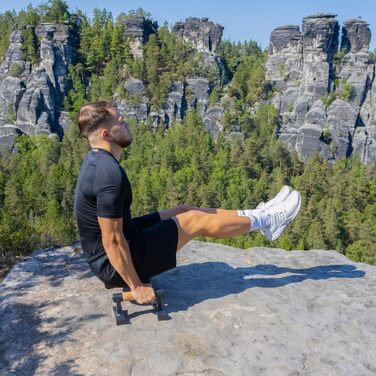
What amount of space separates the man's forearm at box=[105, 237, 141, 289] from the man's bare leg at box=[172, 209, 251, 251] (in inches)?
18.7

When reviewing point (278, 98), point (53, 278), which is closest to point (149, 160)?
point (278, 98)

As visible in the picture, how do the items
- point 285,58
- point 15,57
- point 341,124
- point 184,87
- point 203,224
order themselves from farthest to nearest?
point 285,58
point 184,87
point 15,57
point 341,124
point 203,224

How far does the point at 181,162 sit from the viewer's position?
1973 inches

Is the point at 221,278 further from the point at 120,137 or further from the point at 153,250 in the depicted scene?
the point at 120,137

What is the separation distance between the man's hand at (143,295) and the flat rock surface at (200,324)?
0.43 ft

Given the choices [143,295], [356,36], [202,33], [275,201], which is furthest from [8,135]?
[143,295]

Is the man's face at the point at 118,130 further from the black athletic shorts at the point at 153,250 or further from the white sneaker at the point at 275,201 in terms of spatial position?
the white sneaker at the point at 275,201

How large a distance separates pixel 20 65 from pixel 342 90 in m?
46.5

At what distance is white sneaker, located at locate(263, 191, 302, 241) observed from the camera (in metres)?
3.60

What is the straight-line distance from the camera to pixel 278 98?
209 feet

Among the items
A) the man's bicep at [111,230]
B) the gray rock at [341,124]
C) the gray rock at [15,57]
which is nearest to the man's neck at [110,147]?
the man's bicep at [111,230]

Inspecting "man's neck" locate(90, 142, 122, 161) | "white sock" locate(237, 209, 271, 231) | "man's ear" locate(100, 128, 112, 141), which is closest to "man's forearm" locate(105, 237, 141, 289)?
"man's neck" locate(90, 142, 122, 161)

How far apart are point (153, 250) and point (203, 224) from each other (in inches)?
17.6

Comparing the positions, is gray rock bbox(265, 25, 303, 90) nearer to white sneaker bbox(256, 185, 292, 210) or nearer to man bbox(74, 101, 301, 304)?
white sneaker bbox(256, 185, 292, 210)
